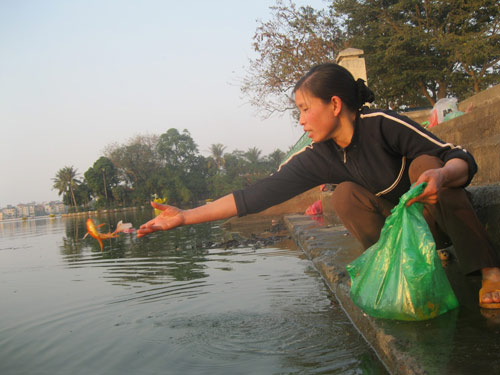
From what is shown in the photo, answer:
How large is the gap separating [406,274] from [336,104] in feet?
2.95

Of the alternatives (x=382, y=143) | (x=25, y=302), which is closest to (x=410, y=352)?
(x=382, y=143)

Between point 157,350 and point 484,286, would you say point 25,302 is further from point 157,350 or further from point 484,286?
point 484,286

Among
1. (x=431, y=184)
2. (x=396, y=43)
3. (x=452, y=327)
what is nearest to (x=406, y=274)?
(x=452, y=327)

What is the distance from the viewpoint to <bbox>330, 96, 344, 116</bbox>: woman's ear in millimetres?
2109

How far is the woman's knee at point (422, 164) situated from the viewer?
1.85 metres

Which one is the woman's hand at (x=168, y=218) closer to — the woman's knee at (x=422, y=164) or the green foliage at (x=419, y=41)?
the woman's knee at (x=422, y=164)

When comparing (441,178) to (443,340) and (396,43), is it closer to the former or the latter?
(443,340)

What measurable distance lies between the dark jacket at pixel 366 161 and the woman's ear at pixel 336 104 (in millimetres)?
117

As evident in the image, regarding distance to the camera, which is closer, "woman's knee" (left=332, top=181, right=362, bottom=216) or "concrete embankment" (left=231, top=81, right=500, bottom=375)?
"concrete embankment" (left=231, top=81, right=500, bottom=375)

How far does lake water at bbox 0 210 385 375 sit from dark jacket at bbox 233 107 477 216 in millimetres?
697

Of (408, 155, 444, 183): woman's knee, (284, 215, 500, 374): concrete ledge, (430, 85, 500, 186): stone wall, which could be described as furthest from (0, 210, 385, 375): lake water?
(430, 85, 500, 186): stone wall

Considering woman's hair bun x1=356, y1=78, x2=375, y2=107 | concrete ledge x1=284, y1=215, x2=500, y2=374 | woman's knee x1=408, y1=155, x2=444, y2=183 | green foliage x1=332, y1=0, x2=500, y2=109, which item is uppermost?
green foliage x1=332, y1=0, x2=500, y2=109

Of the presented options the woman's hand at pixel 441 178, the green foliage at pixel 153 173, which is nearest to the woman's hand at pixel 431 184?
the woman's hand at pixel 441 178

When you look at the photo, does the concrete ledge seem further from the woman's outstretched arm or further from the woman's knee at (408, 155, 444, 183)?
the woman's outstretched arm
